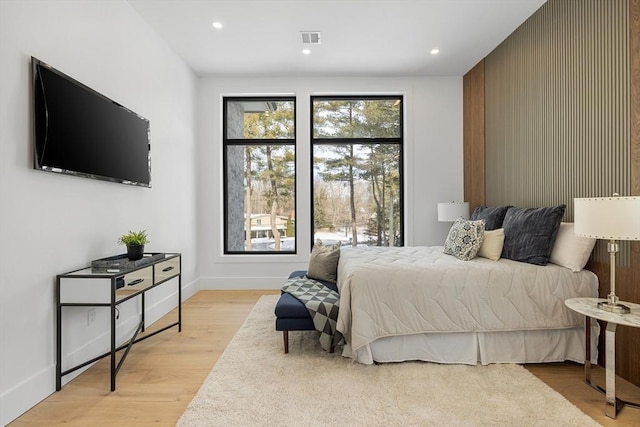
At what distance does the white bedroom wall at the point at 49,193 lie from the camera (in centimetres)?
177

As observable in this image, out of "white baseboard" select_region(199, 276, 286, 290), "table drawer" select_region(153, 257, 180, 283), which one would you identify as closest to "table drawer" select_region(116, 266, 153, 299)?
"table drawer" select_region(153, 257, 180, 283)

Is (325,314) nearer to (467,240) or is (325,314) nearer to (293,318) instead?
(293,318)

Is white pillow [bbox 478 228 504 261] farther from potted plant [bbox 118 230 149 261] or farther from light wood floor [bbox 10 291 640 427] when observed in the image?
potted plant [bbox 118 230 149 261]

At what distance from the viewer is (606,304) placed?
6.33ft

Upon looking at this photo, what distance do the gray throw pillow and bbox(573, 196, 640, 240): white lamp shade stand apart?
1.89 metres

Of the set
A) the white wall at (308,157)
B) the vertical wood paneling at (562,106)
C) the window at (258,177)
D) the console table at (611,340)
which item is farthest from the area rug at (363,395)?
the window at (258,177)

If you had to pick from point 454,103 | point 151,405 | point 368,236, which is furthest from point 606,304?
point 454,103

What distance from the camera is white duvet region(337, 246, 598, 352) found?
2287 millimetres

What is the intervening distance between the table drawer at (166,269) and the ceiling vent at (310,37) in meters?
2.58

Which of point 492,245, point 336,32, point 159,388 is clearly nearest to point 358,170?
point 336,32

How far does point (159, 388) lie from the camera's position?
2.08 m

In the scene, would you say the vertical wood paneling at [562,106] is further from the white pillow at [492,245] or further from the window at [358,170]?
the window at [358,170]

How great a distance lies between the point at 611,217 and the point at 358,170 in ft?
10.5

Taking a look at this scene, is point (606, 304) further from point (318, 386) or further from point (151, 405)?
point (151, 405)
